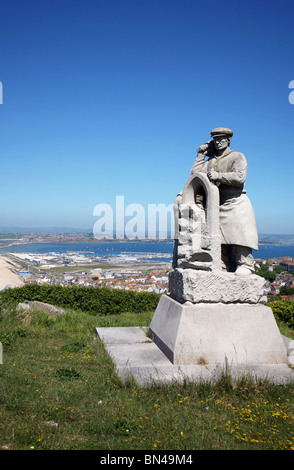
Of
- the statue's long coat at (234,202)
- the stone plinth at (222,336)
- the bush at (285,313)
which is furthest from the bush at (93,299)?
the statue's long coat at (234,202)

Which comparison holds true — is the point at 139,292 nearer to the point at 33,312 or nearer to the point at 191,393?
the point at 33,312

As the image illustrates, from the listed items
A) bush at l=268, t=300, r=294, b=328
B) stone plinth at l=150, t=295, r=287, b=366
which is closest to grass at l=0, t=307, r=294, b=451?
stone plinth at l=150, t=295, r=287, b=366

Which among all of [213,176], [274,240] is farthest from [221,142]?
[274,240]

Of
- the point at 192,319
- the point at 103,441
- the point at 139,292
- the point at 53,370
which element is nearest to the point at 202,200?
the point at 192,319

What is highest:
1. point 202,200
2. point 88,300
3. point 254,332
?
point 202,200

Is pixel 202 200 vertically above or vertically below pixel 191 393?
above

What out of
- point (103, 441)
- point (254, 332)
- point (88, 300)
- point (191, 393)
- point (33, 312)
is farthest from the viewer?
point (88, 300)

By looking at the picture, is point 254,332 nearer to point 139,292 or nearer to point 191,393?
point 191,393
